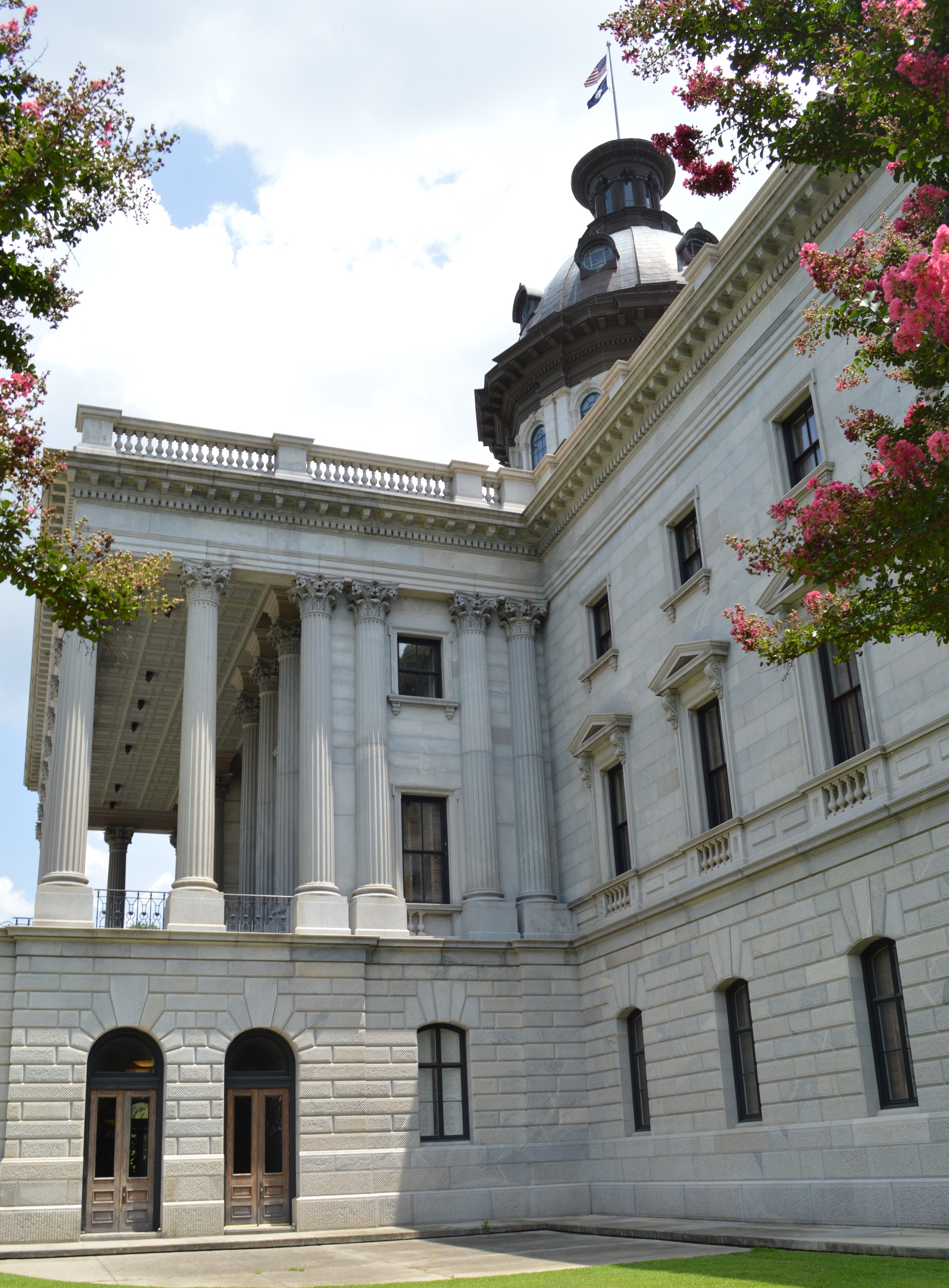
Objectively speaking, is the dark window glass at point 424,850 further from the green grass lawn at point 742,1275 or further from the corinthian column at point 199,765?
the green grass lawn at point 742,1275

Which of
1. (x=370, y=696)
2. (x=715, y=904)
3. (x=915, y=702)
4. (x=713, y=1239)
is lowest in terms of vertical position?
(x=713, y=1239)

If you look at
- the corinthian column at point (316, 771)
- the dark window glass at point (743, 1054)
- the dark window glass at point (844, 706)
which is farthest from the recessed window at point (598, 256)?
the dark window glass at point (743, 1054)

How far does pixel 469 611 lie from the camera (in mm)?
31781

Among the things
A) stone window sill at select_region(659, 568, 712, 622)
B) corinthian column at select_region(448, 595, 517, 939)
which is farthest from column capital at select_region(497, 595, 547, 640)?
stone window sill at select_region(659, 568, 712, 622)

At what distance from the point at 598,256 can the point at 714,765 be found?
107ft

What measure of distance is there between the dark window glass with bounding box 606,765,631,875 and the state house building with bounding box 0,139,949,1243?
0.23 ft

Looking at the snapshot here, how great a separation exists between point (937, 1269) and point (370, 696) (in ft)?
64.1

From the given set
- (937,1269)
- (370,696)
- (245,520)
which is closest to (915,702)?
(937,1269)

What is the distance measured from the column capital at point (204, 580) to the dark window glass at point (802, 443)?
13543 millimetres

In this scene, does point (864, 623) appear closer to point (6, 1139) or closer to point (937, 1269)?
point (937, 1269)

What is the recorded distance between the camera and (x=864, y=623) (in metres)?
10.8

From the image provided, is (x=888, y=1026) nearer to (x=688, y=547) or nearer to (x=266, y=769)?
(x=688, y=547)

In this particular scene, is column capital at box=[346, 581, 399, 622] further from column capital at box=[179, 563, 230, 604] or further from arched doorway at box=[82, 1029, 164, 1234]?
arched doorway at box=[82, 1029, 164, 1234]

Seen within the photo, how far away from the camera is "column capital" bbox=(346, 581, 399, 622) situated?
3067cm
